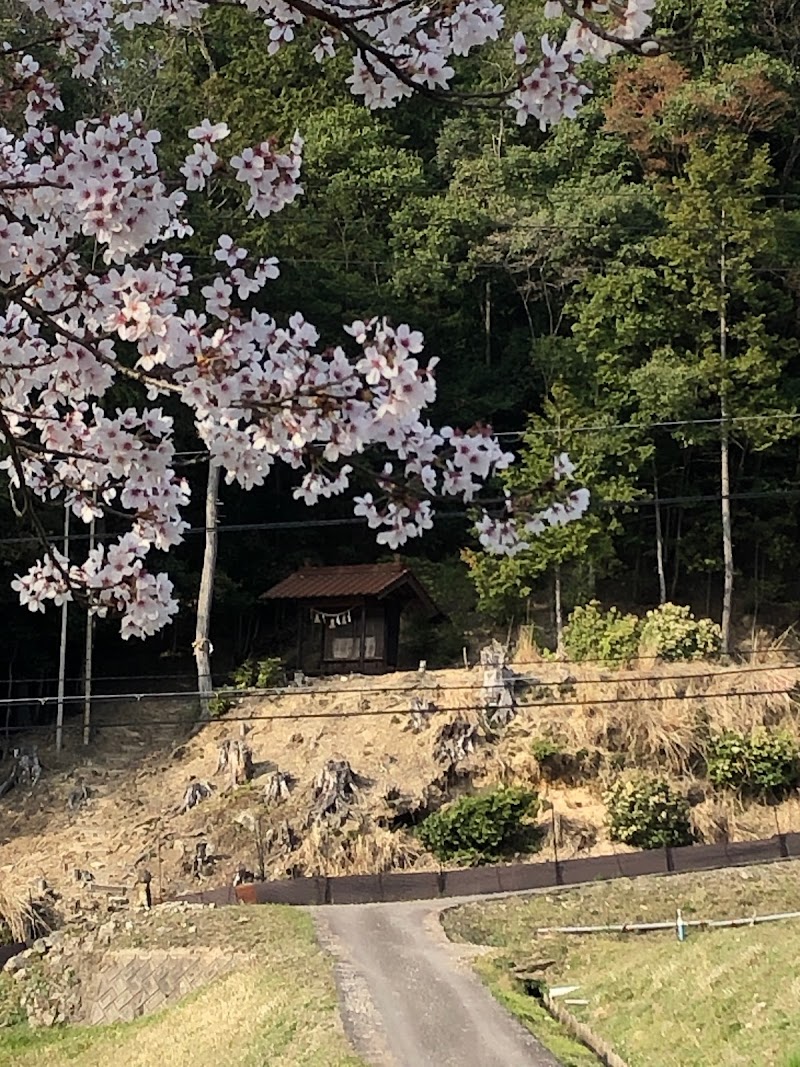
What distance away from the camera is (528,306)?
2480 cm

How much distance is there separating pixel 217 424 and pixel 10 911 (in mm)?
→ 12347

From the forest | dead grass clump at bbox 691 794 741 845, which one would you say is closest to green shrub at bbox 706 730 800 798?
dead grass clump at bbox 691 794 741 845

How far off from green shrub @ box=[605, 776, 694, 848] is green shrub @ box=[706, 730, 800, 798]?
100cm

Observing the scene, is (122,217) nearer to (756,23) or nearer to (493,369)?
(493,369)

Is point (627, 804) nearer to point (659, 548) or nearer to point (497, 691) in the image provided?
point (497, 691)

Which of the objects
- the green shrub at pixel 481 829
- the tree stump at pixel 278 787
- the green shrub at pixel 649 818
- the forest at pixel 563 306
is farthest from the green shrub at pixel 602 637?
the tree stump at pixel 278 787

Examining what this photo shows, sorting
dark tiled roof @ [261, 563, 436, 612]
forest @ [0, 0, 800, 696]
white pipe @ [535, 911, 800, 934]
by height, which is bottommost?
white pipe @ [535, 911, 800, 934]

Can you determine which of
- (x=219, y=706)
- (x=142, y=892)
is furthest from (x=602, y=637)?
(x=142, y=892)

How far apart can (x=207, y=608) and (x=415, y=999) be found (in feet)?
36.5

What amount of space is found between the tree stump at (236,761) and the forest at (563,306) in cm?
349

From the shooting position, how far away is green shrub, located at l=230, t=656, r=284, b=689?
61.5 ft

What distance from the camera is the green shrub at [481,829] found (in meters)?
14.8

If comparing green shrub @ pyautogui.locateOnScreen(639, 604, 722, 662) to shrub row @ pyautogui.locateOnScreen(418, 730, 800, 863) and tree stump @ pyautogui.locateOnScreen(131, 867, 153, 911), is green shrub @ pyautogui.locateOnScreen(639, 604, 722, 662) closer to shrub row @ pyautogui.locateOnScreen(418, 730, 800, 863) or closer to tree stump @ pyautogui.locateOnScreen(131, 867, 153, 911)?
shrub row @ pyautogui.locateOnScreen(418, 730, 800, 863)

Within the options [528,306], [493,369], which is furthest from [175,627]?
[528,306]
